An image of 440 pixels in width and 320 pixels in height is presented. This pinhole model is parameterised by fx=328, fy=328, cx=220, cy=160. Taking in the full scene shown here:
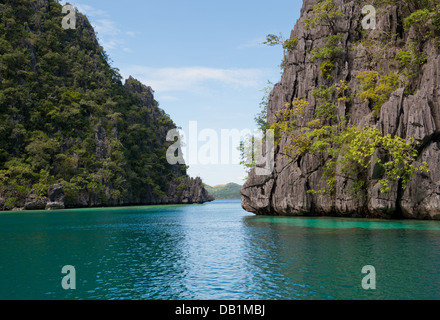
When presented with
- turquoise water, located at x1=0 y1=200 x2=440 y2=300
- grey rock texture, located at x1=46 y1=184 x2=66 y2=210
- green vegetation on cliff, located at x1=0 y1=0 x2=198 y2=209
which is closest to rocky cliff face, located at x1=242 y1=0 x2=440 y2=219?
turquoise water, located at x1=0 y1=200 x2=440 y2=300

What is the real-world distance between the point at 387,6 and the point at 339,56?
7240 millimetres

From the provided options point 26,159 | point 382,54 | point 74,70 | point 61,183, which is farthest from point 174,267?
point 74,70

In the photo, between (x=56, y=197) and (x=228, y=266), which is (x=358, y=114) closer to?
(x=228, y=266)

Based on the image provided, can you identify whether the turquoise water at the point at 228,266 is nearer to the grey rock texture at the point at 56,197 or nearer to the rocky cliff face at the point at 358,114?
the rocky cliff face at the point at 358,114

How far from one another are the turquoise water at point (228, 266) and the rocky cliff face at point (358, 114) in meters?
7.31

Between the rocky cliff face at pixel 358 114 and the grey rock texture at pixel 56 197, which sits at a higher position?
the rocky cliff face at pixel 358 114

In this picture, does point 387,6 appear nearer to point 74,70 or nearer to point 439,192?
point 439,192

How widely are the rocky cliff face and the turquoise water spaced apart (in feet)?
24.0

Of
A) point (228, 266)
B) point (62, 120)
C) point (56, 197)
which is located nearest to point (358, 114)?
point (228, 266)

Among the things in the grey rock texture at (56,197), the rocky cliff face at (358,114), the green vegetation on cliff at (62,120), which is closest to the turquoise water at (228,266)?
the rocky cliff face at (358,114)

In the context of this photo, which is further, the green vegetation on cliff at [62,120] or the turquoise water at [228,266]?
the green vegetation on cliff at [62,120]

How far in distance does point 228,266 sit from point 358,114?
94.3 feet

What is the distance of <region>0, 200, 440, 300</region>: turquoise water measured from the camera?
1095 centimetres

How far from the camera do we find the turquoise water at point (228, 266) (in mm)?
10945
